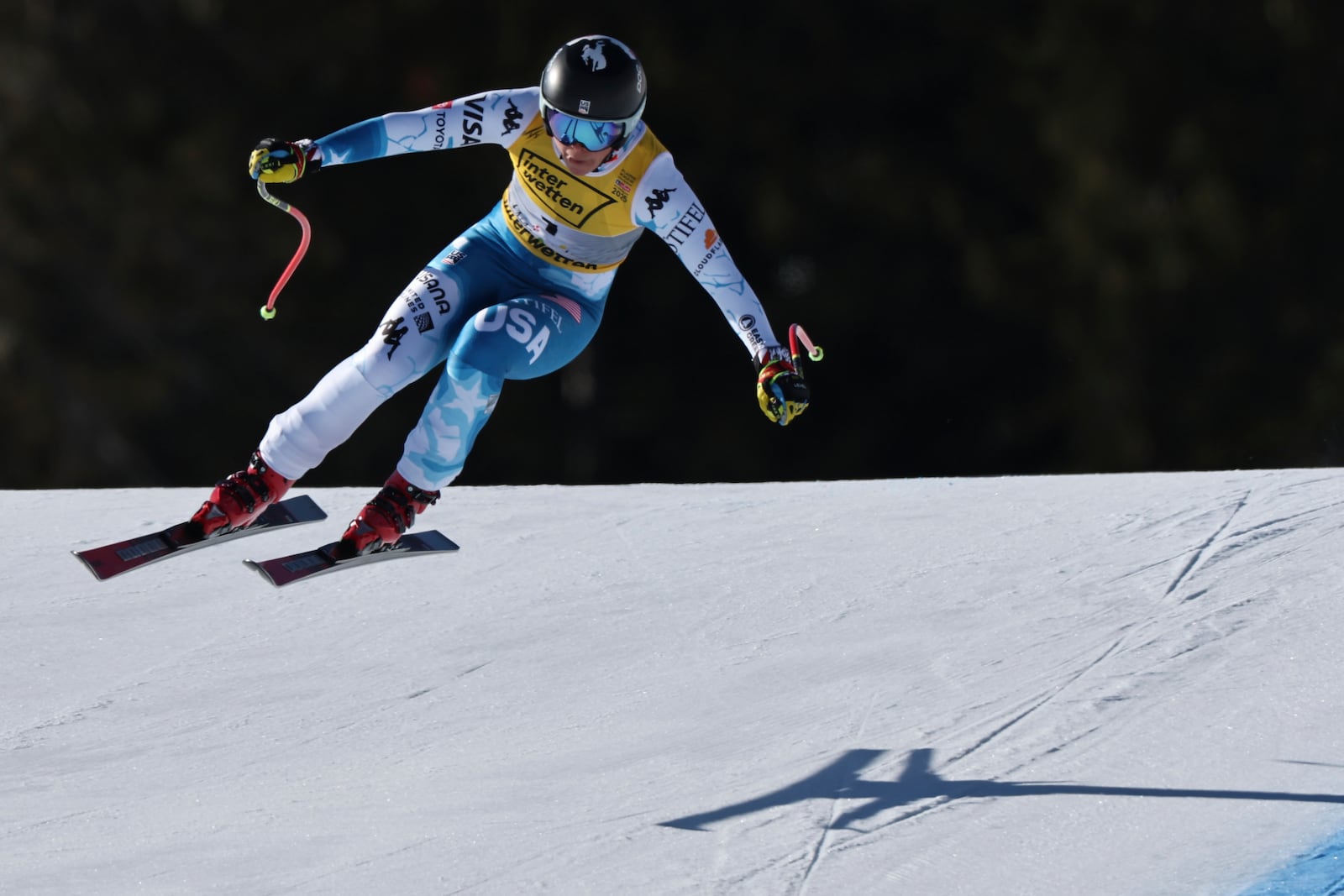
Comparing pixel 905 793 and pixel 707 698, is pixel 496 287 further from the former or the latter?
pixel 905 793

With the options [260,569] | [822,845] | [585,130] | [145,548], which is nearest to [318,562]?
[260,569]

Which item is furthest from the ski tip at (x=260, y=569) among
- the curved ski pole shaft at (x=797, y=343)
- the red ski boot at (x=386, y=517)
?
the curved ski pole shaft at (x=797, y=343)

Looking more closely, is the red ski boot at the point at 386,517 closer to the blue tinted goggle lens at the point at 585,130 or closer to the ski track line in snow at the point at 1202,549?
the blue tinted goggle lens at the point at 585,130

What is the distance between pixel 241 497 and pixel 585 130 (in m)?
1.46

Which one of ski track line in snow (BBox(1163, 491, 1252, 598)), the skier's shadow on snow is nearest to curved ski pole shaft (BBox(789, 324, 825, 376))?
the skier's shadow on snow

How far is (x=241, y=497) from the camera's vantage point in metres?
5.10

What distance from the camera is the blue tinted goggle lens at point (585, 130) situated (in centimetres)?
489

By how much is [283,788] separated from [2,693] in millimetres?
1272

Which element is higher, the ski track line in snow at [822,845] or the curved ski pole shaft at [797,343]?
the curved ski pole shaft at [797,343]

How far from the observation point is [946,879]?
377cm

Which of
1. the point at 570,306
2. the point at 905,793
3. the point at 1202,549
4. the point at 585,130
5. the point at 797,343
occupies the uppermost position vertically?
the point at 585,130

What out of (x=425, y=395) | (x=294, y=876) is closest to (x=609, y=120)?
(x=294, y=876)

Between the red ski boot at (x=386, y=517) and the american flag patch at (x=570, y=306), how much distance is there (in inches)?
27.0

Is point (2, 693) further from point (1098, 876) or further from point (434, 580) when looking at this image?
point (1098, 876)
